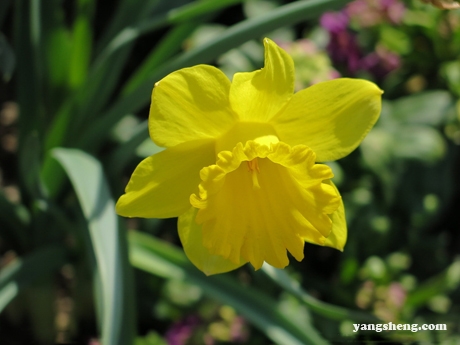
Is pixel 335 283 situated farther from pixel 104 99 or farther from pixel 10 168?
pixel 10 168

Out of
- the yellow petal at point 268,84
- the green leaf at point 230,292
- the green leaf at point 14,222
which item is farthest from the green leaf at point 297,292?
the green leaf at point 14,222

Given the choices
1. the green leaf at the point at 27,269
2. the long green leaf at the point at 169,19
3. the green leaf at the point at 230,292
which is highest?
the long green leaf at the point at 169,19

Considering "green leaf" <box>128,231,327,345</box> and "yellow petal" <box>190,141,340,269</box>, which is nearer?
"yellow petal" <box>190,141,340,269</box>

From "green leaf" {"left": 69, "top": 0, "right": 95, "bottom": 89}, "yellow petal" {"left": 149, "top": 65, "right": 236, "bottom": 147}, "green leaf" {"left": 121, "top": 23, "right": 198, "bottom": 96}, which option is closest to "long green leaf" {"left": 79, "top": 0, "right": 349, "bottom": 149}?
"green leaf" {"left": 121, "top": 23, "right": 198, "bottom": 96}

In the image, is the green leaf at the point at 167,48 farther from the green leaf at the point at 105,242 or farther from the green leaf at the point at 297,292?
the green leaf at the point at 297,292

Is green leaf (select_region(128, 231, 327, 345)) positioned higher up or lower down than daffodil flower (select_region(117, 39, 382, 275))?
lower down

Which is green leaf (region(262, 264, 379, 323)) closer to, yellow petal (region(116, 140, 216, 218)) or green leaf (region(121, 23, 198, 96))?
yellow petal (region(116, 140, 216, 218))

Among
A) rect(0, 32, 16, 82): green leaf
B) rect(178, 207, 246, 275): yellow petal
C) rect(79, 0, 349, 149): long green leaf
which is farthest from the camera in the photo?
rect(0, 32, 16, 82): green leaf
